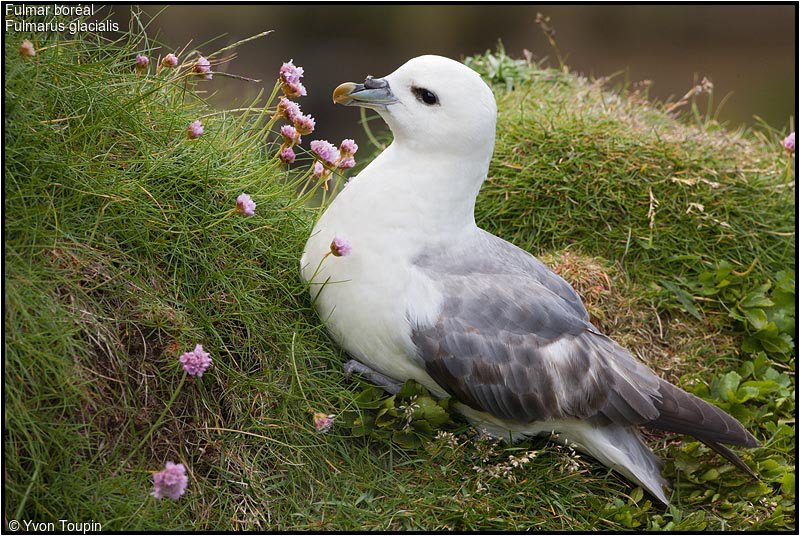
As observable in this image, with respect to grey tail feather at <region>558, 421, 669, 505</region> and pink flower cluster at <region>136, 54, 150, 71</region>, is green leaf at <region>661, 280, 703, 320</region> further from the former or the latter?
pink flower cluster at <region>136, 54, 150, 71</region>

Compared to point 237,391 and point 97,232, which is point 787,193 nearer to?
Result: point 237,391

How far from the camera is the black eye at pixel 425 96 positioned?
307cm

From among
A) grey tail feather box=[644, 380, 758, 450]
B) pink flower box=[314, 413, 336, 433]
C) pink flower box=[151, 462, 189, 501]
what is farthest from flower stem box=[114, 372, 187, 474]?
grey tail feather box=[644, 380, 758, 450]

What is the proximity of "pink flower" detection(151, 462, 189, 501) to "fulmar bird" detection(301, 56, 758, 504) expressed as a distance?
84cm

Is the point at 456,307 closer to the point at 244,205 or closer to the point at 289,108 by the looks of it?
the point at 244,205

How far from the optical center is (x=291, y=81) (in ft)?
11.0

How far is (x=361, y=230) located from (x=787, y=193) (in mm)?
2696

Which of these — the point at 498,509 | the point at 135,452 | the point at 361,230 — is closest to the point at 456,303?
the point at 361,230

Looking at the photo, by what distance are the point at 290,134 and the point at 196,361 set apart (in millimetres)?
1084

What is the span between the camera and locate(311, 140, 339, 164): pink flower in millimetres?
3428

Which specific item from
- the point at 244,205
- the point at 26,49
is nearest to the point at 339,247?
the point at 244,205


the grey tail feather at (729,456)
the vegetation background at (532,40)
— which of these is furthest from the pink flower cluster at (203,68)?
the vegetation background at (532,40)

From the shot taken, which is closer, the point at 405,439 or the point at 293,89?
the point at 405,439

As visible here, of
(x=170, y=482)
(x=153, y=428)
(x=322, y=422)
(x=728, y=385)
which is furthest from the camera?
(x=728, y=385)
